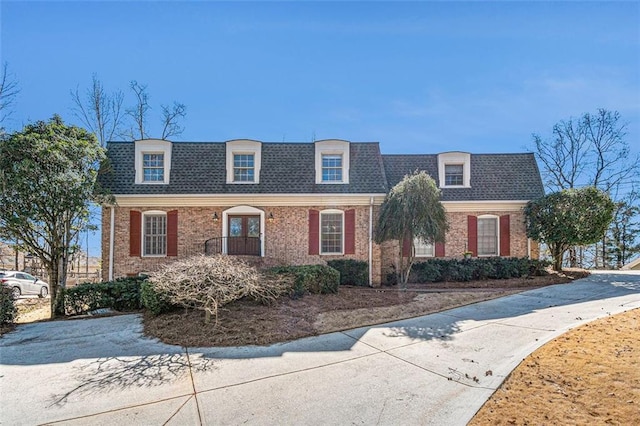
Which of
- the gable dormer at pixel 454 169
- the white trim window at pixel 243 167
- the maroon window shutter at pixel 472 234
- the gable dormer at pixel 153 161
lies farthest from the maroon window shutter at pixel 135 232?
the maroon window shutter at pixel 472 234

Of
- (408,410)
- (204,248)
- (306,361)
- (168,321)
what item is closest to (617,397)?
(408,410)

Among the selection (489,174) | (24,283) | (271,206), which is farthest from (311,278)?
(24,283)

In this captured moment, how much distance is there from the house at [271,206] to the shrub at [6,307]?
463cm

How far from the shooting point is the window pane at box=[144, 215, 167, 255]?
13.2m

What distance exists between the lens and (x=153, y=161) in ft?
45.6

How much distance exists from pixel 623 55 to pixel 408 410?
12.2 meters

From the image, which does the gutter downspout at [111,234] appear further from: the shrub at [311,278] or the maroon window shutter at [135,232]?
the shrub at [311,278]

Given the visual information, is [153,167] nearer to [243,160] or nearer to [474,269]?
[243,160]

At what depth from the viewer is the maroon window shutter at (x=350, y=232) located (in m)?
13.5

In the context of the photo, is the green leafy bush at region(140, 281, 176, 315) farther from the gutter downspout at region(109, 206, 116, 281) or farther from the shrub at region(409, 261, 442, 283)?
the shrub at region(409, 261, 442, 283)

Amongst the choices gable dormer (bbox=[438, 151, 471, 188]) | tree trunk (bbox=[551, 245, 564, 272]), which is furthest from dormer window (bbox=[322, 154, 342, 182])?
tree trunk (bbox=[551, 245, 564, 272])

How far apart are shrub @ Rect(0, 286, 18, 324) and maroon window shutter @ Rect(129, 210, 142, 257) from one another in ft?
15.8

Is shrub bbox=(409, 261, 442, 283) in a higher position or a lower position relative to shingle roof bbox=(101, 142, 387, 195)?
lower

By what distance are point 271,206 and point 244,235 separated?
163 centimetres
